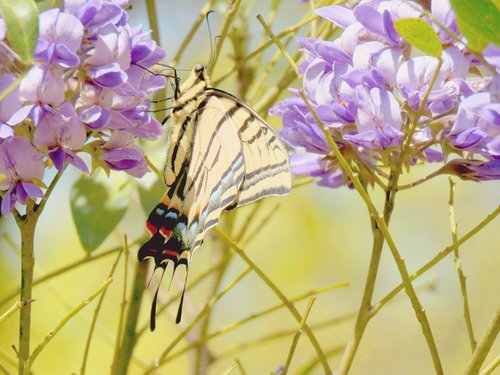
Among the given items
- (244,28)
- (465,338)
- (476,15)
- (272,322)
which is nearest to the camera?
(476,15)

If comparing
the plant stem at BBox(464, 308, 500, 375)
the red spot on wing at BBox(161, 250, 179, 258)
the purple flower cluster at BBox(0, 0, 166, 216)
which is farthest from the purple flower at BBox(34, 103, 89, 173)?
the plant stem at BBox(464, 308, 500, 375)

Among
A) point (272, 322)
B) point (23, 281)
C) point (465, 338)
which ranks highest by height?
point (23, 281)

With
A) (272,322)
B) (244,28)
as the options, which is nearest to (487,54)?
(244,28)

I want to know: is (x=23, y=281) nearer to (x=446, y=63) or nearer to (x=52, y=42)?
(x=52, y=42)

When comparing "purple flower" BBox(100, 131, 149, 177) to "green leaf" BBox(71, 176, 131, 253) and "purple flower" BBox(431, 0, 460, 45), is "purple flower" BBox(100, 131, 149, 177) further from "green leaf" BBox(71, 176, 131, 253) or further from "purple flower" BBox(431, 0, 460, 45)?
"purple flower" BBox(431, 0, 460, 45)

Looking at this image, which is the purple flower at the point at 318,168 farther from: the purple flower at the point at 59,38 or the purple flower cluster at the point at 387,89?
the purple flower at the point at 59,38

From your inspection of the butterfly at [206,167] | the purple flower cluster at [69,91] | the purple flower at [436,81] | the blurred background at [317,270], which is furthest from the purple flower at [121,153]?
the blurred background at [317,270]
